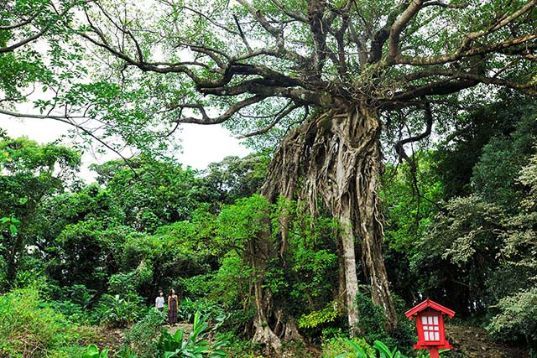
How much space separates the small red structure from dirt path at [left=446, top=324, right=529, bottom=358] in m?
2.77

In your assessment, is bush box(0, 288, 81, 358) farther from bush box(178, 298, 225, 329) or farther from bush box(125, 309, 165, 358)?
bush box(178, 298, 225, 329)

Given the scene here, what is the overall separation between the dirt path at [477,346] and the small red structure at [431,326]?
277 centimetres

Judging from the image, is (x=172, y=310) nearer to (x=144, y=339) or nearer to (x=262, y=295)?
(x=262, y=295)

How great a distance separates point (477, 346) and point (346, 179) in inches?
162

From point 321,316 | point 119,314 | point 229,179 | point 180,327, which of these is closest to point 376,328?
point 321,316

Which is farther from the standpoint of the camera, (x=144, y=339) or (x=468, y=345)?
(x=468, y=345)

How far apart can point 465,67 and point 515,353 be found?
535 centimetres

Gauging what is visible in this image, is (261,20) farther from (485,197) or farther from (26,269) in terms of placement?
(26,269)

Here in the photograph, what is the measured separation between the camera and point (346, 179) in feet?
25.3

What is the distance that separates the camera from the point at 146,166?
708 cm

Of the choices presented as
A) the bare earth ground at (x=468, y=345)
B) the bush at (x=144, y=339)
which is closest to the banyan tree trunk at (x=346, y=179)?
the bare earth ground at (x=468, y=345)

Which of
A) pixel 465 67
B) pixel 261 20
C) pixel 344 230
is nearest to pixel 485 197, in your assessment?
pixel 465 67

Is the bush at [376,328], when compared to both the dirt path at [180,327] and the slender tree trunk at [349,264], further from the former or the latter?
the dirt path at [180,327]

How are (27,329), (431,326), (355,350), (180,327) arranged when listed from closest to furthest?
1. (27,329)
2. (355,350)
3. (431,326)
4. (180,327)
